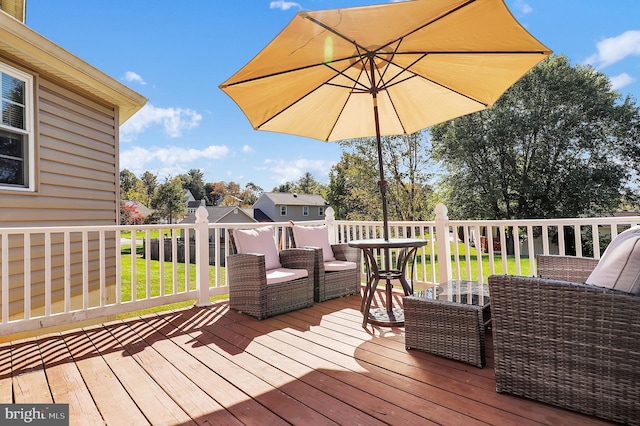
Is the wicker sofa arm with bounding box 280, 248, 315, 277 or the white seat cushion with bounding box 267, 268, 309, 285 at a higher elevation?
the wicker sofa arm with bounding box 280, 248, 315, 277

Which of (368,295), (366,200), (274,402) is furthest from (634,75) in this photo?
(274,402)

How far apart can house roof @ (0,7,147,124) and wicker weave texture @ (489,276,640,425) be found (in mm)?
4752

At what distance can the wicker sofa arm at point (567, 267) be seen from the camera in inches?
99.6

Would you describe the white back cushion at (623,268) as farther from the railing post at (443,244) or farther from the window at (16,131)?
the window at (16,131)

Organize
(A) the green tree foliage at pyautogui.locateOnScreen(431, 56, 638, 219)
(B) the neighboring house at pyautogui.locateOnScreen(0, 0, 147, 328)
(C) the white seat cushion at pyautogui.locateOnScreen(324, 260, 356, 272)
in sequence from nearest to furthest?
(B) the neighboring house at pyautogui.locateOnScreen(0, 0, 147, 328) < (C) the white seat cushion at pyautogui.locateOnScreen(324, 260, 356, 272) < (A) the green tree foliage at pyautogui.locateOnScreen(431, 56, 638, 219)

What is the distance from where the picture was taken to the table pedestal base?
3145mm

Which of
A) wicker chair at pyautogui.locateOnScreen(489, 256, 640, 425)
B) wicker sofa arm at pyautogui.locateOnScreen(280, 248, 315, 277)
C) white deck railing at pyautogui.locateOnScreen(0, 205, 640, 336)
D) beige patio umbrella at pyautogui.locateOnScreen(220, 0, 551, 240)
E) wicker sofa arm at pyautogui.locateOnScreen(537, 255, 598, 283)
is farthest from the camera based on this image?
wicker sofa arm at pyautogui.locateOnScreen(280, 248, 315, 277)

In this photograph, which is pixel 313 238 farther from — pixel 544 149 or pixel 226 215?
pixel 226 215

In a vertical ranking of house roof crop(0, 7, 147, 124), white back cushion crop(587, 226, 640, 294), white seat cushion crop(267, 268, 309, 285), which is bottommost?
white seat cushion crop(267, 268, 309, 285)

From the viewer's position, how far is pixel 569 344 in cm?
167

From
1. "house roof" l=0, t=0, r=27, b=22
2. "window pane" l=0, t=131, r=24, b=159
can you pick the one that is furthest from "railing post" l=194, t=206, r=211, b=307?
"house roof" l=0, t=0, r=27, b=22

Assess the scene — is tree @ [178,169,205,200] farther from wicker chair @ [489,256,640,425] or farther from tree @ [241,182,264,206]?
wicker chair @ [489,256,640,425]

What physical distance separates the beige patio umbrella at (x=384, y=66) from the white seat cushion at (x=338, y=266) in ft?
3.82

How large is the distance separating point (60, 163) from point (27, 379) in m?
3.09
